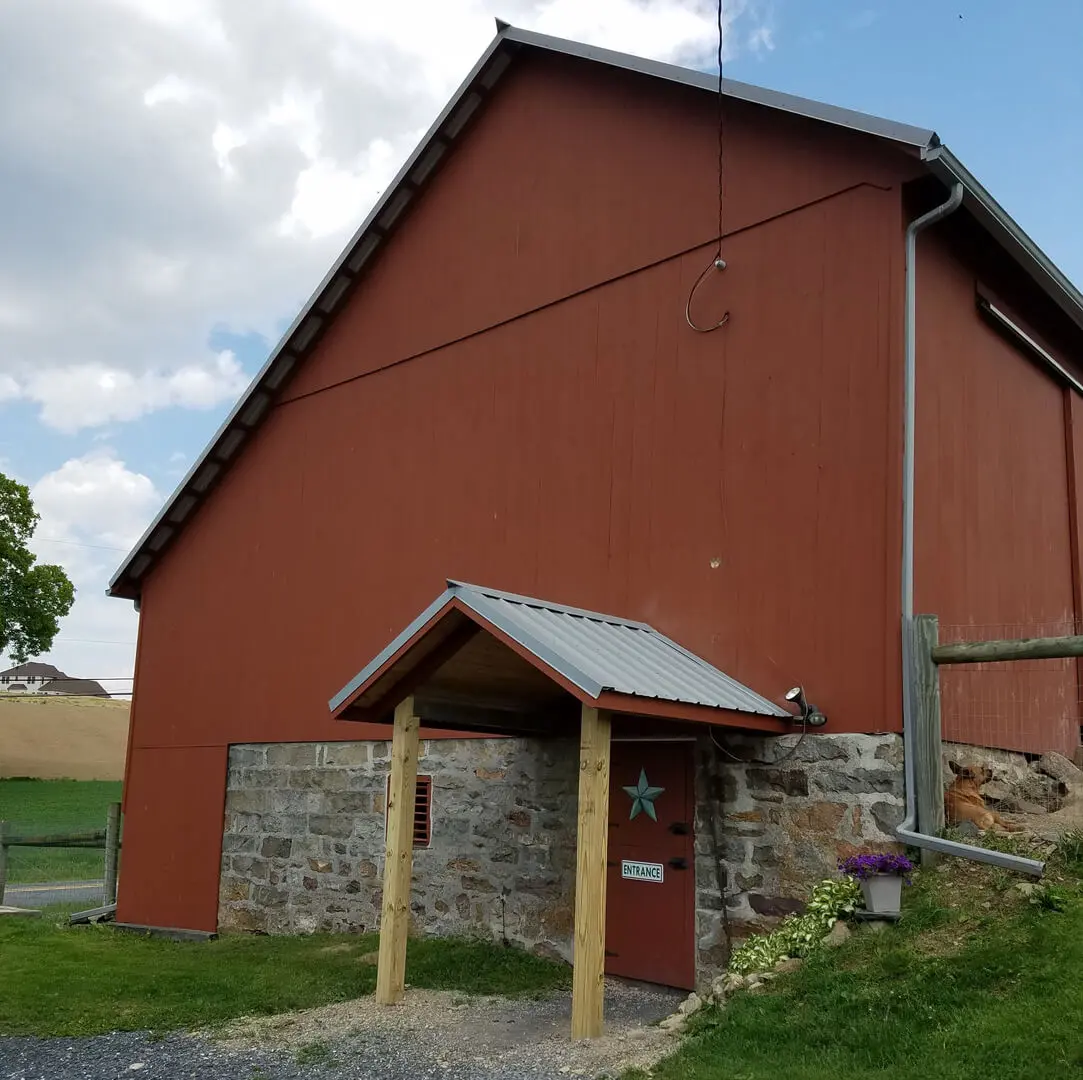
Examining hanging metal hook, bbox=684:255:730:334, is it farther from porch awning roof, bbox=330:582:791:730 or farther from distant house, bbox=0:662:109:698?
distant house, bbox=0:662:109:698

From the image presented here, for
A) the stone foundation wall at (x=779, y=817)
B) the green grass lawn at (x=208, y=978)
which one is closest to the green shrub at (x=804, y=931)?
the stone foundation wall at (x=779, y=817)

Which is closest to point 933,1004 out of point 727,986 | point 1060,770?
point 727,986

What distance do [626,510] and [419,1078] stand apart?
4.62 metres

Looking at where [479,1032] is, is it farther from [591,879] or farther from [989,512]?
[989,512]

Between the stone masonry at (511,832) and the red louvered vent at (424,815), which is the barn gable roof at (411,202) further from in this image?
the red louvered vent at (424,815)

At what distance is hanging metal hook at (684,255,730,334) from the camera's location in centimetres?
899

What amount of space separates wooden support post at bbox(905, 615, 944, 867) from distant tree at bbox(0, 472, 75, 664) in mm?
33024

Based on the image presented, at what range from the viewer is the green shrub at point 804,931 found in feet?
22.5

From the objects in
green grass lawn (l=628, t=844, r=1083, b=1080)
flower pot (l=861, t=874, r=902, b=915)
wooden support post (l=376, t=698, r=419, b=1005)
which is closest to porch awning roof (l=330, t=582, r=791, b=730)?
wooden support post (l=376, t=698, r=419, b=1005)

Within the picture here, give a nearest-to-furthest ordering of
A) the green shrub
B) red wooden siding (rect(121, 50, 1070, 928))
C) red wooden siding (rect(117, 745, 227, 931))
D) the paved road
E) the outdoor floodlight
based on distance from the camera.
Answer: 1. the green shrub
2. the outdoor floodlight
3. red wooden siding (rect(121, 50, 1070, 928))
4. red wooden siding (rect(117, 745, 227, 931))
5. the paved road

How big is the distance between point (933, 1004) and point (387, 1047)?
10.4ft

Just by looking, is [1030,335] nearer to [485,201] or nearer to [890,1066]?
[485,201]

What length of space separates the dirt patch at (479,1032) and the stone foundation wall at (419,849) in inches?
49.6

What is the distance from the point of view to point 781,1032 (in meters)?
5.82
